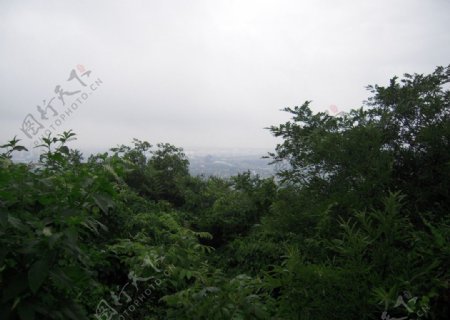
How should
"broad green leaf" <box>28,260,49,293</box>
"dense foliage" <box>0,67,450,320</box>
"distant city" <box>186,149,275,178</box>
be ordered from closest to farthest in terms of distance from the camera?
"broad green leaf" <box>28,260,49,293</box> < "dense foliage" <box>0,67,450,320</box> < "distant city" <box>186,149,275,178</box>

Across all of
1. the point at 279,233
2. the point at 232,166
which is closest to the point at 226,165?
the point at 232,166

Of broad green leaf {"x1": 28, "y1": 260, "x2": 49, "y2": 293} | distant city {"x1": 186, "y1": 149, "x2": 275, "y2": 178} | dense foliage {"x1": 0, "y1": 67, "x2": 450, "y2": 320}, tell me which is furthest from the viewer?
distant city {"x1": 186, "y1": 149, "x2": 275, "y2": 178}

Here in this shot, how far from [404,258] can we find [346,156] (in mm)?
1672

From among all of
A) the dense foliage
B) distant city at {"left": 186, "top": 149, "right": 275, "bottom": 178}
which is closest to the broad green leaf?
the dense foliage

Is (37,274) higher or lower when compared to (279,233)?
higher

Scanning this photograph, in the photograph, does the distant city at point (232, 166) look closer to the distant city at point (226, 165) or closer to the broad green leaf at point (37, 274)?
the distant city at point (226, 165)

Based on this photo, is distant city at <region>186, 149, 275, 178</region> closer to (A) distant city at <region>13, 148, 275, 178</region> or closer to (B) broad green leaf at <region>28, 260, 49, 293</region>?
(A) distant city at <region>13, 148, 275, 178</region>

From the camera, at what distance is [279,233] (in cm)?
405

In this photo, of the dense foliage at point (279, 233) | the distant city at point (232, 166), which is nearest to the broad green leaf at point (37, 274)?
the dense foliage at point (279, 233)

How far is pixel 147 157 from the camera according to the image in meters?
9.67

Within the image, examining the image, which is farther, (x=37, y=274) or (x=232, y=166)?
(x=232, y=166)

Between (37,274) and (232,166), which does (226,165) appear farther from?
(37,274)

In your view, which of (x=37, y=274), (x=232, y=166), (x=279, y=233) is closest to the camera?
(x=37, y=274)

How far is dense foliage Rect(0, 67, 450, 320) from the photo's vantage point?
158 centimetres
